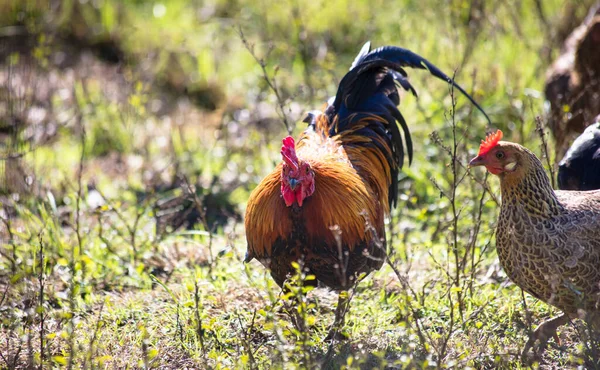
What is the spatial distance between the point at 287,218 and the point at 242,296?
1.02 meters

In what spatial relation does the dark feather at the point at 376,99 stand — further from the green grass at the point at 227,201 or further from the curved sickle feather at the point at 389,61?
the green grass at the point at 227,201

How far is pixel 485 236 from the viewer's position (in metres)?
5.30

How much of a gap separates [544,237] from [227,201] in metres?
3.33


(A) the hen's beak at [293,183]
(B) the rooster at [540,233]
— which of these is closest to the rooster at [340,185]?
(A) the hen's beak at [293,183]

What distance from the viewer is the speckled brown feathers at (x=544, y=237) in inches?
136

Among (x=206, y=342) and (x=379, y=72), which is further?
(x=379, y=72)

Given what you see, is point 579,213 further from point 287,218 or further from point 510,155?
point 287,218

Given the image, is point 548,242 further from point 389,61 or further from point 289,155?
point 389,61

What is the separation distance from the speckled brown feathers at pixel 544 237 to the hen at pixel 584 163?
2.07ft

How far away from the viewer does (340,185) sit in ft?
13.3

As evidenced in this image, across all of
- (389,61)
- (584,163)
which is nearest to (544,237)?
(584,163)

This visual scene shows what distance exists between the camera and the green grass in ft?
12.7

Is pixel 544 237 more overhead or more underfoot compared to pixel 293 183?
more underfoot

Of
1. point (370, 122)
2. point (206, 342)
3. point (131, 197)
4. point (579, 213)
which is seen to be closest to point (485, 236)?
point (370, 122)
